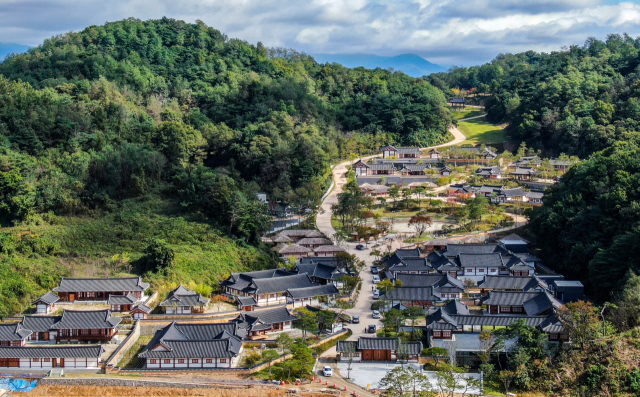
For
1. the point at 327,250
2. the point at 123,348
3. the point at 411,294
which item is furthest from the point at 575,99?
the point at 123,348

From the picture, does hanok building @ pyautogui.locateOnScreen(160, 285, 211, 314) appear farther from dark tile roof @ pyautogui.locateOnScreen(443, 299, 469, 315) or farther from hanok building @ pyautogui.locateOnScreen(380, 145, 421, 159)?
hanok building @ pyautogui.locateOnScreen(380, 145, 421, 159)

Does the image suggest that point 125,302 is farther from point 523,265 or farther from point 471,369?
point 523,265

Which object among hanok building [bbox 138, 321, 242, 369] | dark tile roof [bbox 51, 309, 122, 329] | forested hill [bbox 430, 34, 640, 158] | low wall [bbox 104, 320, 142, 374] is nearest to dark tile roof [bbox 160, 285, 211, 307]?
low wall [bbox 104, 320, 142, 374]

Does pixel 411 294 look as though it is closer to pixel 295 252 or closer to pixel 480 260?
pixel 480 260

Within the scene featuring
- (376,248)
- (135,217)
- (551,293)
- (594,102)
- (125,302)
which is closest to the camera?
(125,302)

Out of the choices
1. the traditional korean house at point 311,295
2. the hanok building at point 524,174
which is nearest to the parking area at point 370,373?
the traditional korean house at point 311,295

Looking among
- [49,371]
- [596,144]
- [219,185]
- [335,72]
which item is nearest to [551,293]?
[219,185]
